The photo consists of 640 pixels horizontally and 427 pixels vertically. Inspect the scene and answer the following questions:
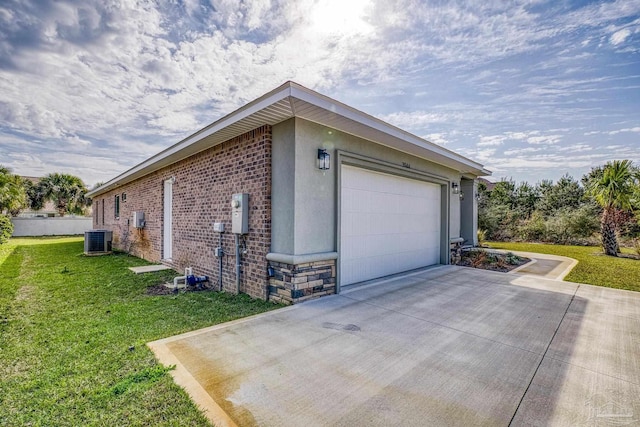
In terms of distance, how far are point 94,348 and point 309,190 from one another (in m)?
3.30

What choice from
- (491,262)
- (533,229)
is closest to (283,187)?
(491,262)

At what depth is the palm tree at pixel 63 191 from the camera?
90.8ft

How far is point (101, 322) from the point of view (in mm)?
3902

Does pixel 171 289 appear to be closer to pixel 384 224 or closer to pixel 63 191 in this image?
pixel 384 224

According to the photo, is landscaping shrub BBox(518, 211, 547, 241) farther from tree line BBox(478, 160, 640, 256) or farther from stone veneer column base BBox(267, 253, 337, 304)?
stone veneer column base BBox(267, 253, 337, 304)

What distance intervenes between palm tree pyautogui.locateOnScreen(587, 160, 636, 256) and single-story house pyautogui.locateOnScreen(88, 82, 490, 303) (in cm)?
696

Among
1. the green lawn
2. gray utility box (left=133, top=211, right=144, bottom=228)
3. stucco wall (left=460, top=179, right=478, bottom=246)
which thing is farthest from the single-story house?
stucco wall (left=460, top=179, right=478, bottom=246)

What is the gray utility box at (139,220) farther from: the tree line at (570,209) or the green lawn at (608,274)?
the tree line at (570,209)

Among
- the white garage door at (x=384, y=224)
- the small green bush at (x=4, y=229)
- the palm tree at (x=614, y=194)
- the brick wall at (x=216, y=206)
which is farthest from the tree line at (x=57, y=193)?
the palm tree at (x=614, y=194)

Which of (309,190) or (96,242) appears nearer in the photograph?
(309,190)

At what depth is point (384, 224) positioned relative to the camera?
651cm

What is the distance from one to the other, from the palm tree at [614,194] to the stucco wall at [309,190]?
39.4 feet

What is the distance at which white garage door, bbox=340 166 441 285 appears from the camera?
568cm

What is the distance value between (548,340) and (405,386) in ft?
7.00
